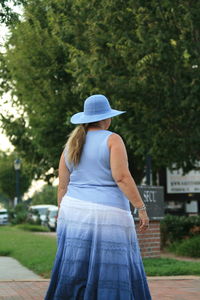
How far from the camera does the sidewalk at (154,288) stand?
789cm

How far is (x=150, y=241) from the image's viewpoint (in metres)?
13.1

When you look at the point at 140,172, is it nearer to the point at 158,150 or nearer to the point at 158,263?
the point at 158,150

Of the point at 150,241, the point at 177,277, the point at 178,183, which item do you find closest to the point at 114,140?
the point at 177,277

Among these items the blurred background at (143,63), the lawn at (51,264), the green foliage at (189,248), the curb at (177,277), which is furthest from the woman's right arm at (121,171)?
the green foliage at (189,248)

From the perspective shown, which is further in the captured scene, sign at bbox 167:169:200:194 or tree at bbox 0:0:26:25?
sign at bbox 167:169:200:194

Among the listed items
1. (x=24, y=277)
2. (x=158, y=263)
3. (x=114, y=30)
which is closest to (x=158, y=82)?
(x=114, y=30)

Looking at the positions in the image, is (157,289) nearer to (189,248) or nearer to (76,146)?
(76,146)

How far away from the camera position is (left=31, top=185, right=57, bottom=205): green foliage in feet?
380

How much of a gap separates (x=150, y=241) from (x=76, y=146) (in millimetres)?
8200

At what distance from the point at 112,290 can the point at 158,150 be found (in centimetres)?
1154

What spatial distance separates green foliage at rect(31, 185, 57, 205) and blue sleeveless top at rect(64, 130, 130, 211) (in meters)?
109

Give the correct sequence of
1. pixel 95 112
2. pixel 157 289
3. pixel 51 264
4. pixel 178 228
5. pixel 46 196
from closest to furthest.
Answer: pixel 95 112 → pixel 157 289 → pixel 51 264 → pixel 178 228 → pixel 46 196

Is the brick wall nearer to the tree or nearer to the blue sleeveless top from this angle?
the tree

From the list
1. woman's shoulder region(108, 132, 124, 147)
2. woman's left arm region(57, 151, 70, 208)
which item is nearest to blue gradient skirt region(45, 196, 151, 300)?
woman's left arm region(57, 151, 70, 208)
